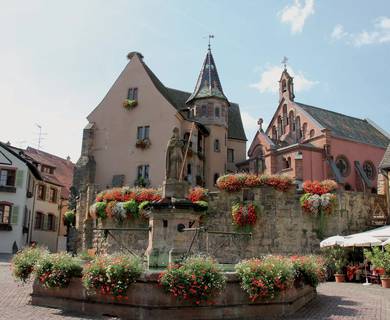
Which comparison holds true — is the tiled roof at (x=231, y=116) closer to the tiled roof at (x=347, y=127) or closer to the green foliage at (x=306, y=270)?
the tiled roof at (x=347, y=127)

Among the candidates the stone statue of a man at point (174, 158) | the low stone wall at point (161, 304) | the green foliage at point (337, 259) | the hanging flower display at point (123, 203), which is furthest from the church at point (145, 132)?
the low stone wall at point (161, 304)

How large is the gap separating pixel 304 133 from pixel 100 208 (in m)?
27.7

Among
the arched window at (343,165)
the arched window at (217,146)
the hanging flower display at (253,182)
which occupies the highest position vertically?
the arched window at (217,146)

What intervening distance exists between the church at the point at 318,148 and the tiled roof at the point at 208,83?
8.22 m

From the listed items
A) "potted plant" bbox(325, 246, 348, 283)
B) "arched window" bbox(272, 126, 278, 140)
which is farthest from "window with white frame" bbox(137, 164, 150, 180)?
"arched window" bbox(272, 126, 278, 140)

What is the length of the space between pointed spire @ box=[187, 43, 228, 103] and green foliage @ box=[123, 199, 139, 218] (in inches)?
662

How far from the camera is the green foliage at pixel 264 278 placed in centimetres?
1001

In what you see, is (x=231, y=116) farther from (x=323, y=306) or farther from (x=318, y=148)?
(x=323, y=306)

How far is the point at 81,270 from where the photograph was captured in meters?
11.0

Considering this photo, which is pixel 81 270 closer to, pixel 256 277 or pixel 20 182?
pixel 256 277

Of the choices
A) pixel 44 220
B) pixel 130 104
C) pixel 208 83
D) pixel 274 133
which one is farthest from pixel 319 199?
pixel 274 133

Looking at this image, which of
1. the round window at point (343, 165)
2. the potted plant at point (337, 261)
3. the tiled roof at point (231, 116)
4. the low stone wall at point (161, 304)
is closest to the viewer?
the low stone wall at point (161, 304)

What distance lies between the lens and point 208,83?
40469 mm

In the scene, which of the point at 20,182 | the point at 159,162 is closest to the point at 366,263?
the point at 159,162
